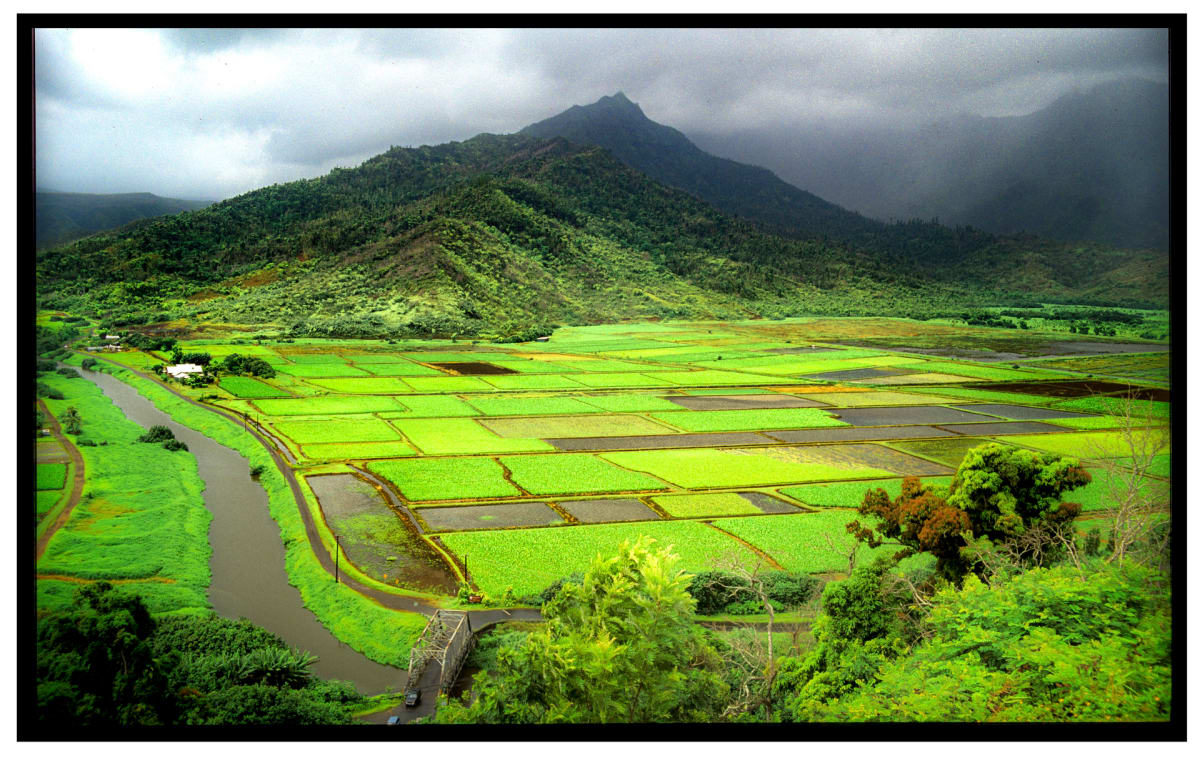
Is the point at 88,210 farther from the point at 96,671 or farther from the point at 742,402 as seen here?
the point at 742,402

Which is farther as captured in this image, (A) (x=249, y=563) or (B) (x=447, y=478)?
(B) (x=447, y=478)

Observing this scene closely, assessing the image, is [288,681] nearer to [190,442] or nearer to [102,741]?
[102,741]

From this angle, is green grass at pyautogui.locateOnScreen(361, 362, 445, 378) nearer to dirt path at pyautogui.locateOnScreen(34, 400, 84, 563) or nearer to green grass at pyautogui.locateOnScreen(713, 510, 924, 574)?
A: dirt path at pyautogui.locateOnScreen(34, 400, 84, 563)

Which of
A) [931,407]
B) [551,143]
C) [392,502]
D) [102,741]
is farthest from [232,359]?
[931,407]

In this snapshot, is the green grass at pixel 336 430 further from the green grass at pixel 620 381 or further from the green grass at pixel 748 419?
the green grass at pixel 620 381

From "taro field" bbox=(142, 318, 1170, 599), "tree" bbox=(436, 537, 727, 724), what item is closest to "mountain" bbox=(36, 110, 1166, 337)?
"taro field" bbox=(142, 318, 1170, 599)

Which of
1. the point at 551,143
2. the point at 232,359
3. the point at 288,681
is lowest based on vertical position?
the point at 288,681

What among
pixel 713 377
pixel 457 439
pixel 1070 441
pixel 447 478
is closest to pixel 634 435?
pixel 457 439

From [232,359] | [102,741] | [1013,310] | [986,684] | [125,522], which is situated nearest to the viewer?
[102,741]
